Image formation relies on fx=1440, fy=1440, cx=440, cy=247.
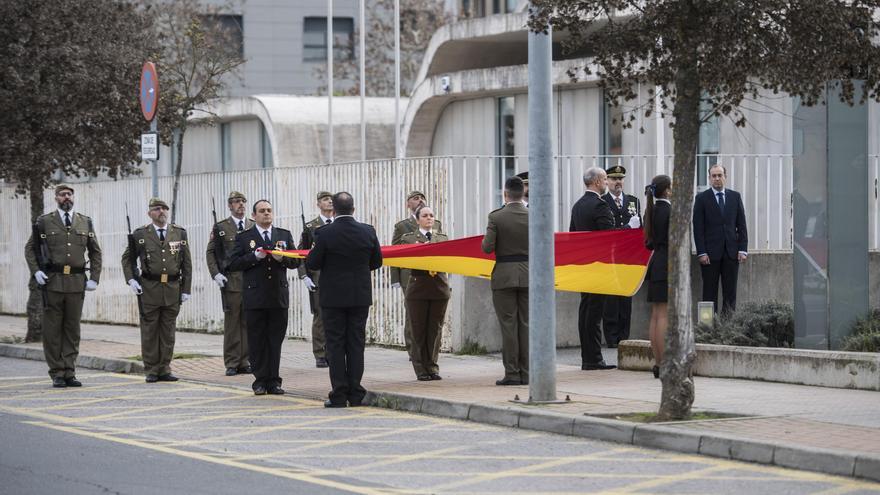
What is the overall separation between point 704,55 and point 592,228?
17.4ft

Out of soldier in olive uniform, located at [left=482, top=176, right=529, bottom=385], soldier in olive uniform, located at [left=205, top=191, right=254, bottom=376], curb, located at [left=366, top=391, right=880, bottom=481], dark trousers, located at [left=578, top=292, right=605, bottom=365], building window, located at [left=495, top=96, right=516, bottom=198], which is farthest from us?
building window, located at [left=495, top=96, right=516, bottom=198]

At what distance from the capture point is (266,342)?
1495 cm

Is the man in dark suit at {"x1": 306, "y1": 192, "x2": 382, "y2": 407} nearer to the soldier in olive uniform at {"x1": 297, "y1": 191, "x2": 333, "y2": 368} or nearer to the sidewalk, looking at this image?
the sidewalk

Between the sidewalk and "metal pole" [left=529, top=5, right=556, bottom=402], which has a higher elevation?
"metal pole" [left=529, top=5, right=556, bottom=402]

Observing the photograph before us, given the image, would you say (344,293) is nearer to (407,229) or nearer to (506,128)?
(407,229)

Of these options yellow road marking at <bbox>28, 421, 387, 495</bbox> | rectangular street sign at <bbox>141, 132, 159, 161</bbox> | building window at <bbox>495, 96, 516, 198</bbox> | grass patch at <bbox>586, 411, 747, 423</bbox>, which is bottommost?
yellow road marking at <bbox>28, 421, 387, 495</bbox>

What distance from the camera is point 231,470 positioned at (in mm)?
9992

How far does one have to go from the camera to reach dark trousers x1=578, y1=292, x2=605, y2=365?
15758mm

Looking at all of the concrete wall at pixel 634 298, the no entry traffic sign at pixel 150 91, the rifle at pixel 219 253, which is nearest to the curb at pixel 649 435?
the rifle at pixel 219 253

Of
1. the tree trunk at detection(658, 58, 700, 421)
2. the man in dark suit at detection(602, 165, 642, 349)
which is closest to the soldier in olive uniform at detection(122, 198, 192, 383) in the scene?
the man in dark suit at detection(602, 165, 642, 349)

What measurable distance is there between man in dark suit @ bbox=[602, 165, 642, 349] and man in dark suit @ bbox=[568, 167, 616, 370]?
1.83ft

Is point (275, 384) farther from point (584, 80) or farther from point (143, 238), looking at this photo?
point (584, 80)

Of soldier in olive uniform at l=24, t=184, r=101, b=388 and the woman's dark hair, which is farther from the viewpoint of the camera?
soldier in olive uniform at l=24, t=184, r=101, b=388

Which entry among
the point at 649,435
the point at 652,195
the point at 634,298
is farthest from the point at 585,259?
the point at 649,435
